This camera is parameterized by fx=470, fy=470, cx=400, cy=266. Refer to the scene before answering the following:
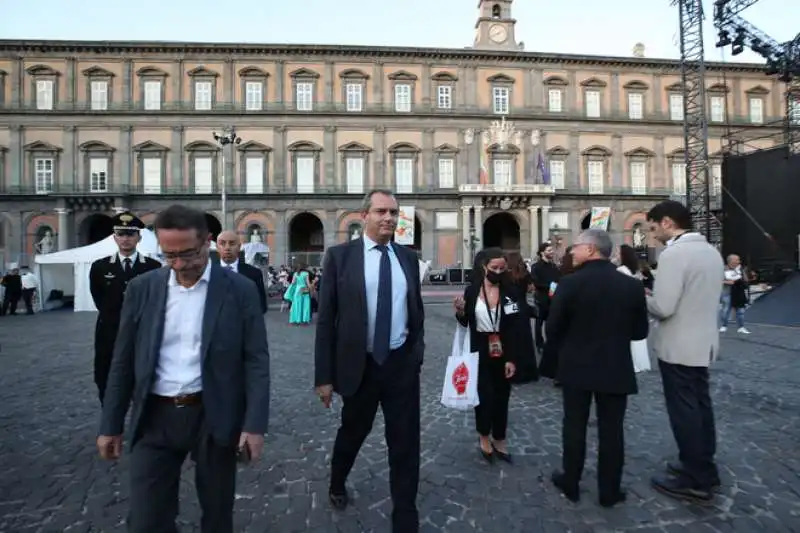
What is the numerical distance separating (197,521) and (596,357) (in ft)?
9.16

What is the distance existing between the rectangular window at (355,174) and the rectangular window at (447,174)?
580 centimetres

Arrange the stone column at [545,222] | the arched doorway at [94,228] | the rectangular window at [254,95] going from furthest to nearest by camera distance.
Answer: the stone column at [545,222] < the rectangular window at [254,95] < the arched doorway at [94,228]

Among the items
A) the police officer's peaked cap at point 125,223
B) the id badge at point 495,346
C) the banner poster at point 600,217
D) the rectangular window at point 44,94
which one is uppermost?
the rectangular window at point 44,94

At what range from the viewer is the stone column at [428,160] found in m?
34.4

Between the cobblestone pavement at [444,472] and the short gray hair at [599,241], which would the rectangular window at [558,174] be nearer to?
the cobblestone pavement at [444,472]

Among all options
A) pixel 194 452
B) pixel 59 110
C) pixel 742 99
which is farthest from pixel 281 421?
pixel 742 99

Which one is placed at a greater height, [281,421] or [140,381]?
[140,381]

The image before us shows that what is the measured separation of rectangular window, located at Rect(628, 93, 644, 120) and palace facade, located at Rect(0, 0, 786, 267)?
11 cm

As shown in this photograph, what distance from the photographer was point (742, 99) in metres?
37.0

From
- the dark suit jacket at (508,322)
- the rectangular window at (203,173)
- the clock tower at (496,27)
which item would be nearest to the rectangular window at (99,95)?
the rectangular window at (203,173)

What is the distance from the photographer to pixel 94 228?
33.8m

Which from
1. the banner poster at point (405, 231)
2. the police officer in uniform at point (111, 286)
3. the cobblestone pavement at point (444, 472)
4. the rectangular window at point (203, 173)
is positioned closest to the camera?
the cobblestone pavement at point (444, 472)

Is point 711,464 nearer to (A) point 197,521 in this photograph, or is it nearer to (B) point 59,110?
(A) point 197,521

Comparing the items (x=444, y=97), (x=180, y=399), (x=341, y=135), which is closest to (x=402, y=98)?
(x=444, y=97)
